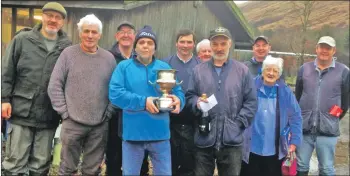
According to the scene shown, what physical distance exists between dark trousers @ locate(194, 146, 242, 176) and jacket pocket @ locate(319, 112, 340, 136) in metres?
1.49

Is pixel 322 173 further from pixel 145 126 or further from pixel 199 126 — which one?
pixel 145 126

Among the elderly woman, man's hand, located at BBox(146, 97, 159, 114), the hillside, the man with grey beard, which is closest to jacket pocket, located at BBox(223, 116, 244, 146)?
the elderly woman

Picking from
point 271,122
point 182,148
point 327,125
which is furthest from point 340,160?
point 182,148

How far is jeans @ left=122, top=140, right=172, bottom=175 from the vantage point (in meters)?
4.00

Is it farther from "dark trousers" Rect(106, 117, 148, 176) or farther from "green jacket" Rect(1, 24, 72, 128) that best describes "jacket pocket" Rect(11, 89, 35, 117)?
"dark trousers" Rect(106, 117, 148, 176)

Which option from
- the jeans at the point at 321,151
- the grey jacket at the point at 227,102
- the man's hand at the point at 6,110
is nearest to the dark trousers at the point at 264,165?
the grey jacket at the point at 227,102

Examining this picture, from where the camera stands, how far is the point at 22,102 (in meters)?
4.24

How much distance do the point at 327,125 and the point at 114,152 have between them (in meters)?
2.75

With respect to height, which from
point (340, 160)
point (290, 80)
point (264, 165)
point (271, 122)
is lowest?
point (340, 160)

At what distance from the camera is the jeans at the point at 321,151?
503 centimetres

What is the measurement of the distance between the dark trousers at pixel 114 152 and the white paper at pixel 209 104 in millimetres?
1062

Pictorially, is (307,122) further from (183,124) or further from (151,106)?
(151,106)

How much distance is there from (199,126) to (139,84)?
2.56 ft

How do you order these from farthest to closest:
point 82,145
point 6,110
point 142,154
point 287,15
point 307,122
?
1. point 287,15
2. point 307,122
3. point 82,145
4. point 6,110
5. point 142,154
